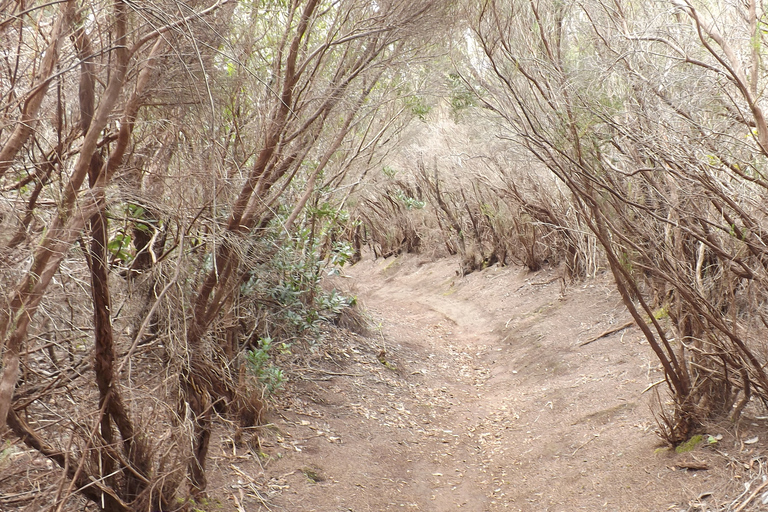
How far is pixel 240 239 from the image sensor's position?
3.99 m

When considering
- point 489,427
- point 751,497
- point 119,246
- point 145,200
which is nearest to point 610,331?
point 489,427

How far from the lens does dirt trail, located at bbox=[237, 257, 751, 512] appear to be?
4.71 m

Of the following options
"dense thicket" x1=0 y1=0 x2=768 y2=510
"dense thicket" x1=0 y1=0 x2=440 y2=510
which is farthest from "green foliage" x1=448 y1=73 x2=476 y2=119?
"dense thicket" x1=0 y1=0 x2=440 y2=510

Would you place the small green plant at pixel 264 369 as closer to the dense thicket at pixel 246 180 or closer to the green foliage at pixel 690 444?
the dense thicket at pixel 246 180

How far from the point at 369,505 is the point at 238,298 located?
6.98 ft

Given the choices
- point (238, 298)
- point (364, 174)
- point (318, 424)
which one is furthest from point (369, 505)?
point (364, 174)

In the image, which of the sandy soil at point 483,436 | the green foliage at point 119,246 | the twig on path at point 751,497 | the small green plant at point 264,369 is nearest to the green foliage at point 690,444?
the sandy soil at point 483,436

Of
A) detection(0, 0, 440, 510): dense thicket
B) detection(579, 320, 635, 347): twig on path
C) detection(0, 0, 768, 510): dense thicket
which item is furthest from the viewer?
detection(579, 320, 635, 347): twig on path

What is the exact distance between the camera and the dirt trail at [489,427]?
471 centimetres

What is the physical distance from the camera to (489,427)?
685cm

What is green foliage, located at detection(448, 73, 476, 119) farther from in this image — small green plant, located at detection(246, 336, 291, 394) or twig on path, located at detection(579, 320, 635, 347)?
twig on path, located at detection(579, 320, 635, 347)

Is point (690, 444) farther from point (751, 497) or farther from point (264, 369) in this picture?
point (264, 369)

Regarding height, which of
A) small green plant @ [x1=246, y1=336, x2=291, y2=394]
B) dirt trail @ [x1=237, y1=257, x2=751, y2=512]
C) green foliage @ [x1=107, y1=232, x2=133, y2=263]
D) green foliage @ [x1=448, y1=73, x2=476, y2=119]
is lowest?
dirt trail @ [x1=237, y1=257, x2=751, y2=512]

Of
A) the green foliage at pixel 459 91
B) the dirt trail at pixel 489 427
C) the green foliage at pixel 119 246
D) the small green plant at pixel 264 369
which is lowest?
the dirt trail at pixel 489 427
